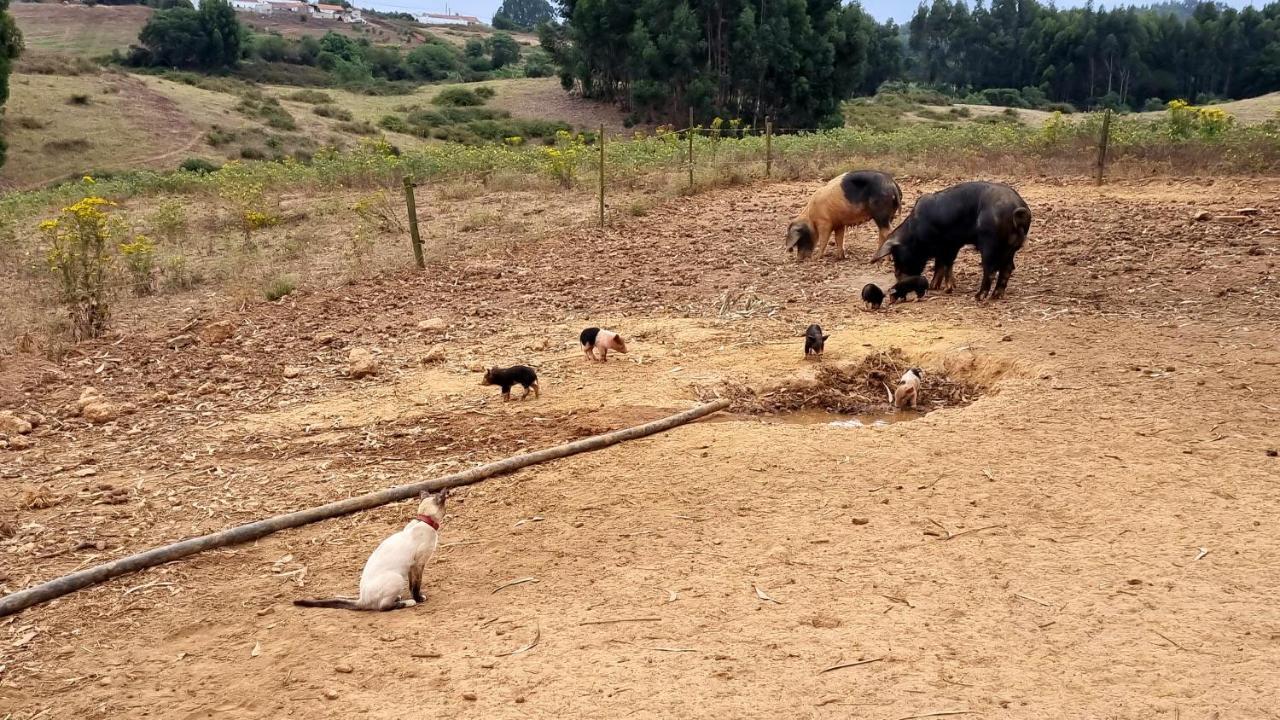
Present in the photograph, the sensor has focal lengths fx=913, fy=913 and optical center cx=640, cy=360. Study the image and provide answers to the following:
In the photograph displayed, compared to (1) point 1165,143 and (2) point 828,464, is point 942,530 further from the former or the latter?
(1) point 1165,143

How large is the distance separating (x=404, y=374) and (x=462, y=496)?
112 inches

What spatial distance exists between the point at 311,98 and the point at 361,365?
42.3 metres

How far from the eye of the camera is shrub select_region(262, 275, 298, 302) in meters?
11.3

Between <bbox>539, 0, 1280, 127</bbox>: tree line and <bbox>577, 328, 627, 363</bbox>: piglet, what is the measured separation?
3251cm

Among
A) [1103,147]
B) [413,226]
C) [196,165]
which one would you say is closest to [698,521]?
[413,226]

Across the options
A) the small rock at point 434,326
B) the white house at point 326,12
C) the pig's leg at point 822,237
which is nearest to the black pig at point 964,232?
the pig's leg at point 822,237

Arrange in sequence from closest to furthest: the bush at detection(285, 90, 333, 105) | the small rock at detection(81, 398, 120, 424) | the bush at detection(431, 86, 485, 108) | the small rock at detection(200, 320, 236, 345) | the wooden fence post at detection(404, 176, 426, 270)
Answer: the small rock at detection(81, 398, 120, 424)
the small rock at detection(200, 320, 236, 345)
the wooden fence post at detection(404, 176, 426, 270)
the bush at detection(285, 90, 333, 105)
the bush at detection(431, 86, 485, 108)

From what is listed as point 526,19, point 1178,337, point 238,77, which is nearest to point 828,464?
point 1178,337

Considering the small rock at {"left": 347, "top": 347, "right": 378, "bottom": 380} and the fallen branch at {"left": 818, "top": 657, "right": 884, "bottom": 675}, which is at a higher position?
the small rock at {"left": 347, "top": 347, "right": 378, "bottom": 380}

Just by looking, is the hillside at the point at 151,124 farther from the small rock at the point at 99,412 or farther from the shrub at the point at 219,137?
the small rock at the point at 99,412

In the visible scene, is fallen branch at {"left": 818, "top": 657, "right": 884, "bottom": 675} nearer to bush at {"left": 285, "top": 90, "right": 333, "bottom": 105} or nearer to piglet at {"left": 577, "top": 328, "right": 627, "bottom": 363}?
piglet at {"left": 577, "top": 328, "right": 627, "bottom": 363}

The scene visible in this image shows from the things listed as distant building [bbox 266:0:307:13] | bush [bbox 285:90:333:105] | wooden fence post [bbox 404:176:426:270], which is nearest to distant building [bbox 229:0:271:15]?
distant building [bbox 266:0:307:13]

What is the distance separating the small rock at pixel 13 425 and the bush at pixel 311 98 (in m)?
41.7

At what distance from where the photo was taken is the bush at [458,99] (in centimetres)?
4838
